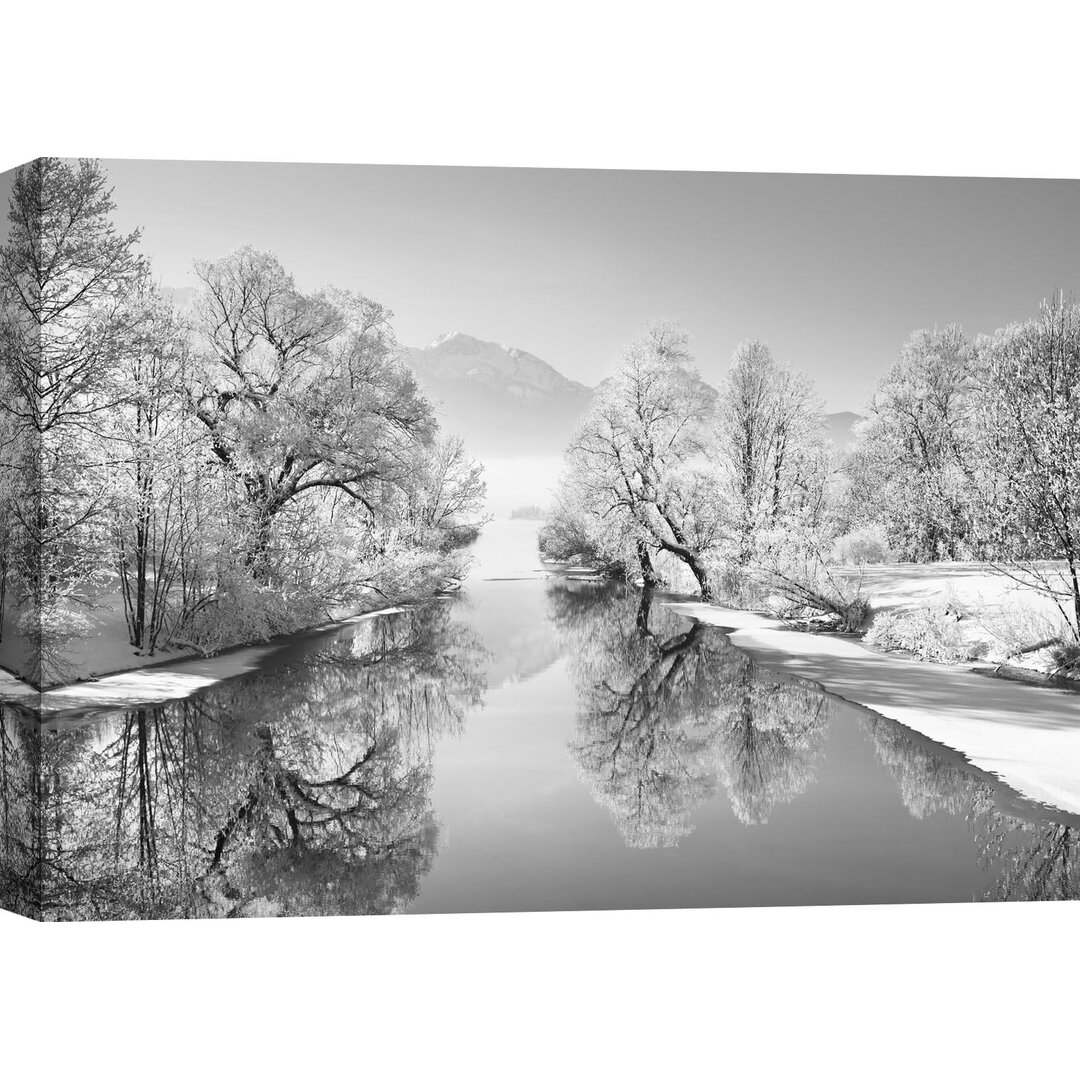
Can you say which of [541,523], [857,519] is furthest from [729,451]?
[541,523]

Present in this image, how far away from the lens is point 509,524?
10477 mm

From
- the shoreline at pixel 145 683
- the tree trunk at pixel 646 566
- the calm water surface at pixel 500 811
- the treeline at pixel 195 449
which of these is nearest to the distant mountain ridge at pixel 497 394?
the treeline at pixel 195 449

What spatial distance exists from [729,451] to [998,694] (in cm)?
584

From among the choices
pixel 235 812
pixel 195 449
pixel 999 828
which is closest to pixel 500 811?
pixel 235 812

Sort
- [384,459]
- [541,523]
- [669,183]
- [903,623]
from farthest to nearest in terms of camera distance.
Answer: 1. [384,459]
2. [541,523]
3. [903,623]
4. [669,183]

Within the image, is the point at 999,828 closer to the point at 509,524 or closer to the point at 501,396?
the point at 501,396

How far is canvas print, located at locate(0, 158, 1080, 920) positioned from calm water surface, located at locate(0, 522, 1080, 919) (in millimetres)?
31

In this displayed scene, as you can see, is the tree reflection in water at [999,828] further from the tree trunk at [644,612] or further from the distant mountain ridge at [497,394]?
the tree trunk at [644,612]

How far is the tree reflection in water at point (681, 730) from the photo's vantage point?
18.3 feet

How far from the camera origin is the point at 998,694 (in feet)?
24.3

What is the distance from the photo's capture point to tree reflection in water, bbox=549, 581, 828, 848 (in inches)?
220

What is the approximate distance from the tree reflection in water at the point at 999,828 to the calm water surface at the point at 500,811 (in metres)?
0.02

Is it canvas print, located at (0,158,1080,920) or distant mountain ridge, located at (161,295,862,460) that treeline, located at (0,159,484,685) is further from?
distant mountain ridge, located at (161,295,862,460)

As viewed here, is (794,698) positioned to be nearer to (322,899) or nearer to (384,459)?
(322,899)
